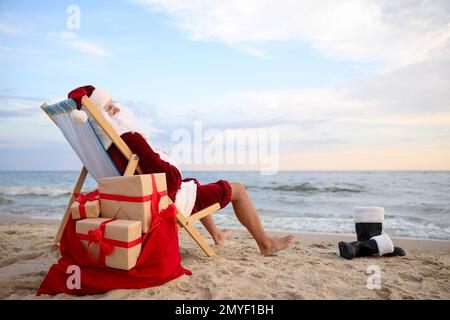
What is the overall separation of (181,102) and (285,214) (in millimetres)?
9152

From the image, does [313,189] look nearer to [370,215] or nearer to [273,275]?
[370,215]

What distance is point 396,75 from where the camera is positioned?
383 inches

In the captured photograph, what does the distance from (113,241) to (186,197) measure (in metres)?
0.86

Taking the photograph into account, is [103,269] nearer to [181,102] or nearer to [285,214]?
[285,214]

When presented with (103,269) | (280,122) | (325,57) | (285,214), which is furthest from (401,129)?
(103,269)

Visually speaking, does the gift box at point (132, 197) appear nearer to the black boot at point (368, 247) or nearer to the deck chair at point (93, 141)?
the deck chair at point (93, 141)

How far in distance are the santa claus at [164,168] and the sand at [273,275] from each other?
0.42m

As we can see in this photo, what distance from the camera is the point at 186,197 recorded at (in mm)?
2938

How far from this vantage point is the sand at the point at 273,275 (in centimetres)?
224

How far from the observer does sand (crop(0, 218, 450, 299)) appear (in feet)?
7.34

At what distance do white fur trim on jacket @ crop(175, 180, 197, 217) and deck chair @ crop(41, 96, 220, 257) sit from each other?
58mm

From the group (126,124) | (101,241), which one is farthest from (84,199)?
(126,124)

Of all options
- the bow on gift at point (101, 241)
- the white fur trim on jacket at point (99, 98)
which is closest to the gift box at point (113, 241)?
the bow on gift at point (101, 241)

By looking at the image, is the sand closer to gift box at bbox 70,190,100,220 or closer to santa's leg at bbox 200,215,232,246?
santa's leg at bbox 200,215,232,246
